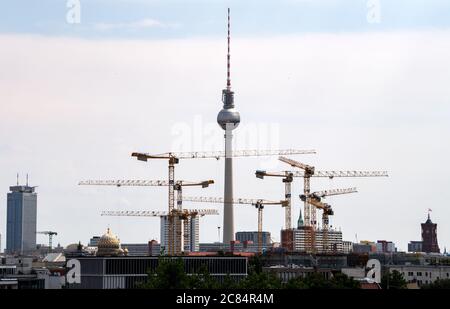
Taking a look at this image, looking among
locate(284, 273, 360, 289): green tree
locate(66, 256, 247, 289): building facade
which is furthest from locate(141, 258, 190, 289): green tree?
locate(284, 273, 360, 289): green tree

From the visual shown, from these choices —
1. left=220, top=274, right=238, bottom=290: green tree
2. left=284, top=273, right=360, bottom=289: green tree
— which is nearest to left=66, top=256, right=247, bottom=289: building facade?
left=284, top=273, right=360, bottom=289: green tree

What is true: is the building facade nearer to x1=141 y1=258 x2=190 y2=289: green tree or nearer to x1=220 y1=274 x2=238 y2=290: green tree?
x1=141 y1=258 x2=190 y2=289: green tree

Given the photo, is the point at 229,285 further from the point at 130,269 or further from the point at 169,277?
the point at 130,269

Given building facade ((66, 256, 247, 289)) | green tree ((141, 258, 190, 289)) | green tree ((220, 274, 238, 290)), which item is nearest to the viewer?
green tree ((220, 274, 238, 290))

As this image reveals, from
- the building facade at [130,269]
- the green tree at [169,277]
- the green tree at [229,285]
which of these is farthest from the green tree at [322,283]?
the green tree at [169,277]

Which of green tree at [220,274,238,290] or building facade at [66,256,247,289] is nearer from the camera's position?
green tree at [220,274,238,290]

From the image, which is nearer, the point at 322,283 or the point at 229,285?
the point at 229,285

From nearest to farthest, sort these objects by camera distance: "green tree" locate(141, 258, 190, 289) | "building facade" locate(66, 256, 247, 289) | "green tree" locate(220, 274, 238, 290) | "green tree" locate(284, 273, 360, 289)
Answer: "green tree" locate(220, 274, 238, 290)
"green tree" locate(141, 258, 190, 289)
"green tree" locate(284, 273, 360, 289)
"building facade" locate(66, 256, 247, 289)

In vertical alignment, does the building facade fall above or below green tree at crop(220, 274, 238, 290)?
above

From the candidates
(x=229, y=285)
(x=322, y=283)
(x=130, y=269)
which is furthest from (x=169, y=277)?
(x=322, y=283)

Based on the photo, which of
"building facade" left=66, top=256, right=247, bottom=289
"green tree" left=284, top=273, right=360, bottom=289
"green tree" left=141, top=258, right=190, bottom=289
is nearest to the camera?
"green tree" left=141, top=258, right=190, bottom=289
